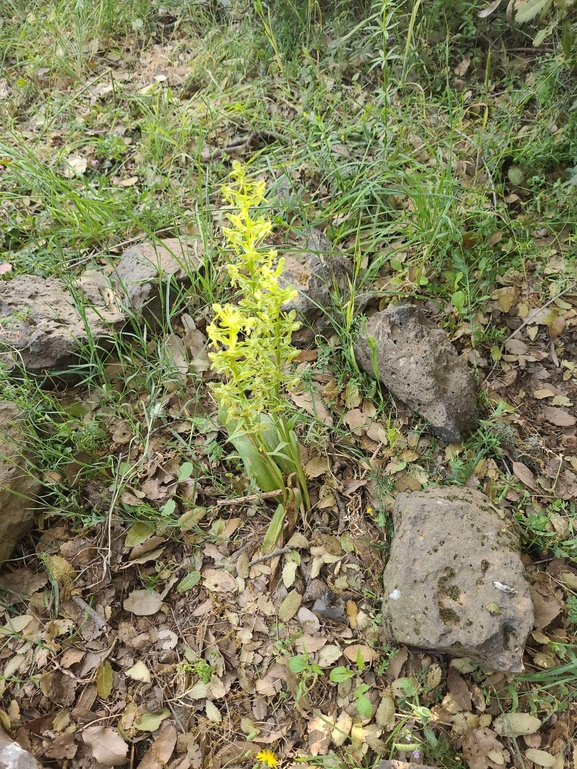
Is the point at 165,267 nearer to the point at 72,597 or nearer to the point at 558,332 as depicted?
the point at 72,597

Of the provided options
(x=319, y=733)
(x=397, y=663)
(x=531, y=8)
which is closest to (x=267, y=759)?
(x=319, y=733)

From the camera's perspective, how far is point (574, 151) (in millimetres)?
2572

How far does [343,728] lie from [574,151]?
2707 mm

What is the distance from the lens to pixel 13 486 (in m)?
2.14

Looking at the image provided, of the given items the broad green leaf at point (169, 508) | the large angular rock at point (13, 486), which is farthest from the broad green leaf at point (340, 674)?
the large angular rock at point (13, 486)

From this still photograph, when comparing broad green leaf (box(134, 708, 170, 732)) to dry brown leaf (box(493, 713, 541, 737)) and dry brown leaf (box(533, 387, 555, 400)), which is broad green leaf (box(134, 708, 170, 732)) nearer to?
dry brown leaf (box(493, 713, 541, 737))

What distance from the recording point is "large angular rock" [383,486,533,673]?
1707 mm

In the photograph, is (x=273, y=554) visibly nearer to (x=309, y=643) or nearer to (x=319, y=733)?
(x=309, y=643)

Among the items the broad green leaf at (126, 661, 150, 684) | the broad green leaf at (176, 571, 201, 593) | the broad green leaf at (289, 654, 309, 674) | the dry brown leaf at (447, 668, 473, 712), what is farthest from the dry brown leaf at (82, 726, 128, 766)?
the dry brown leaf at (447, 668, 473, 712)

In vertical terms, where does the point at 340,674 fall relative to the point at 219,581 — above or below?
below

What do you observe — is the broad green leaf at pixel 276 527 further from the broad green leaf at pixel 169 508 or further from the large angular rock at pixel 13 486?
the large angular rock at pixel 13 486

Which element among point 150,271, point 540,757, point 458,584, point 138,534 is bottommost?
point 540,757

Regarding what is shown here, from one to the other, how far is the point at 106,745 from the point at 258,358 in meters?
1.47

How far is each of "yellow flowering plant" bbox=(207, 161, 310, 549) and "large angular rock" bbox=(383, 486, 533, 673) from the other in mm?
478
